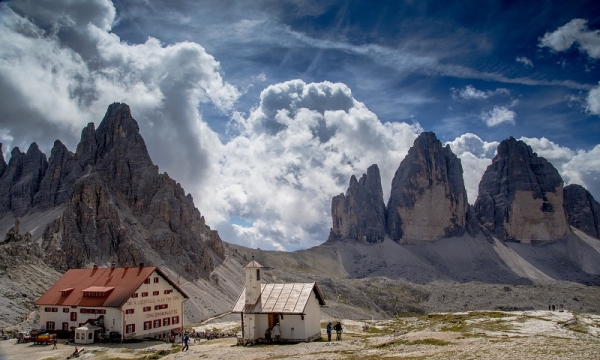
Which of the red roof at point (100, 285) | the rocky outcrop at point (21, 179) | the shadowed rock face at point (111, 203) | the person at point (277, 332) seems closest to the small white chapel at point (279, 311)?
the person at point (277, 332)

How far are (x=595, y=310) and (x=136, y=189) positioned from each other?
153 m

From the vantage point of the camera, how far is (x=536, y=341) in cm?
3978

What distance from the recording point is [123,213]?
147625 millimetres

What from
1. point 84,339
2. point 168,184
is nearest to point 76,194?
point 168,184

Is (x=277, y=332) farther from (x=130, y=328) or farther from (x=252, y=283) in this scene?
(x=130, y=328)

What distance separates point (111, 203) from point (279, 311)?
98.1 m

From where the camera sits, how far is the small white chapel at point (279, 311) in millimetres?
53000

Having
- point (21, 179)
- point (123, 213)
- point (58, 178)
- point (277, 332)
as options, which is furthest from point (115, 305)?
point (21, 179)

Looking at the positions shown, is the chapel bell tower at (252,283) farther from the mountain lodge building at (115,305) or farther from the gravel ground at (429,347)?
the mountain lodge building at (115,305)

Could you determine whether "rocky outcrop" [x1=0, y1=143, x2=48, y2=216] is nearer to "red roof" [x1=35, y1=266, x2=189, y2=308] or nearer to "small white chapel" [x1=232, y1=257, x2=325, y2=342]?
"red roof" [x1=35, y1=266, x2=189, y2=308]

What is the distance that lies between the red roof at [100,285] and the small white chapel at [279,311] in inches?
672

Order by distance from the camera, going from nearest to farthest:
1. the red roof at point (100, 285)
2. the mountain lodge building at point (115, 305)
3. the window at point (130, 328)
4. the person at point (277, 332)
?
the person at point (277, 332) → the window at point (130, 328) → the mountain lodge building at point (115, 305) → the red roof at point (100, 285)

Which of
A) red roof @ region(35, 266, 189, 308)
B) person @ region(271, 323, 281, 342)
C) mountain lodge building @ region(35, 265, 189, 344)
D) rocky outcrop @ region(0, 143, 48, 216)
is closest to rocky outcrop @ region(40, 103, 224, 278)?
rocky outcrop @ region(0, 143, 48, 216)

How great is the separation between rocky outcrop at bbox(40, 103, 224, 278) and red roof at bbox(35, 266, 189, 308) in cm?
3914
